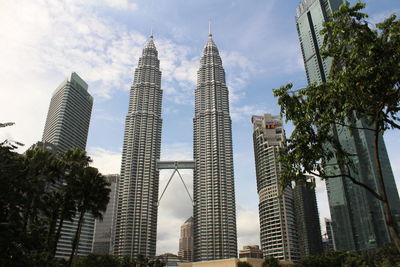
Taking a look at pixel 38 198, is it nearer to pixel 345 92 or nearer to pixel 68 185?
pixel 68 185

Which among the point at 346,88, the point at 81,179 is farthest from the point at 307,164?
the point at 81,179

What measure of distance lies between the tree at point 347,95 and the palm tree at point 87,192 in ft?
85.1

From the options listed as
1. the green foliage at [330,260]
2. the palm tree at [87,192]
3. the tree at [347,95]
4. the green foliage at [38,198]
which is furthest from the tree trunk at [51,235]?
the green foliage at [330,260]

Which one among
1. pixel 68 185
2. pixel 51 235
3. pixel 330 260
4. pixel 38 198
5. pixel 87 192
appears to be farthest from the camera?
pixel 330 260

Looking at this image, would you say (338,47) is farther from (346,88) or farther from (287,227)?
(287,227)

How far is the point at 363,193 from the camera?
655 ft

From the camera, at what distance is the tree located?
1664 cm

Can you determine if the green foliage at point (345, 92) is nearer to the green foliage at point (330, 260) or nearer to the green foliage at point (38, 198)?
the green foliage at point (38, 198)

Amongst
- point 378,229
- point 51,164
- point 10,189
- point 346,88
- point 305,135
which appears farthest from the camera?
point 378,229

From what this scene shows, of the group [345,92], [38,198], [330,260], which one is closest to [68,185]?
[38,198]

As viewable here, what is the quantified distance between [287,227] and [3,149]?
18721cm

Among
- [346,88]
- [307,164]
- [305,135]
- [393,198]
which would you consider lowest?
[307,164]

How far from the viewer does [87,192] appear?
125 ft

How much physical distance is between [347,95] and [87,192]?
3092cm
